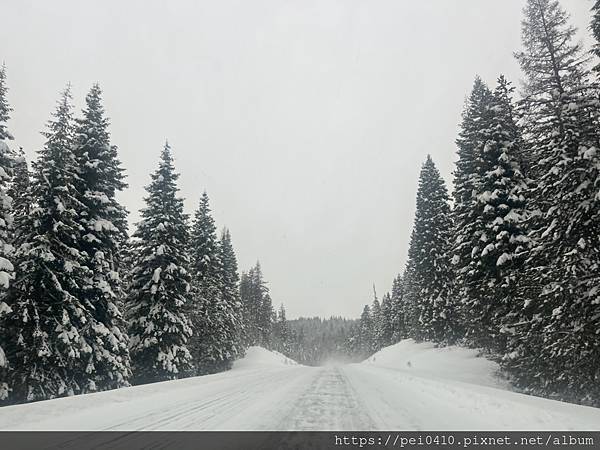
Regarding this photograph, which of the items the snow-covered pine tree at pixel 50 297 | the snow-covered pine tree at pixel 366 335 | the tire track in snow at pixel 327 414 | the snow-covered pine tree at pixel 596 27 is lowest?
the snow-covered pine tree at pixel 366 335

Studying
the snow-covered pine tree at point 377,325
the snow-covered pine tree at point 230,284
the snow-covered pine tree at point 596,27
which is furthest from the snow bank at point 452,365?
the snow-covered pine tree at point 377,325

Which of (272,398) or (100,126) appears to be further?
(100,126)

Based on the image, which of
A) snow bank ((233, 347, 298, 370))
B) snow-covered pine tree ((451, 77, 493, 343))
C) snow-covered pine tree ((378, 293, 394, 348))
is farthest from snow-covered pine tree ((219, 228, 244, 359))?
snow-covered pine tree ((378, 293, 394, 348))

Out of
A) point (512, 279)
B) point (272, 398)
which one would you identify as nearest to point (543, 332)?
point (512, 279)

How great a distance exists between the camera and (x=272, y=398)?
10.5 metres

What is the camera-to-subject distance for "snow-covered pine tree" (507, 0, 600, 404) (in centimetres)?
1335

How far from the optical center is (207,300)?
117ft

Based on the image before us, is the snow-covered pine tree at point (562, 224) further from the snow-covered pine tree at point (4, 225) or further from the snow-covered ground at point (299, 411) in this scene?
the snow-covered pine tree at point (4, 225)

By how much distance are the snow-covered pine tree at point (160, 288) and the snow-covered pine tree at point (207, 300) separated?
8.09m

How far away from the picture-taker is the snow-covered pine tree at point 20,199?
57.9ft

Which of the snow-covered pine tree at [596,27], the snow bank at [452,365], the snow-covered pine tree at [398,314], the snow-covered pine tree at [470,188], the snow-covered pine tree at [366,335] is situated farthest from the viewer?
the snow-covered pine tree at [366,335]

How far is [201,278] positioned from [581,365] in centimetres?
3015

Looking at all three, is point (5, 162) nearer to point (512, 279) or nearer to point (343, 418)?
point (343, 418)

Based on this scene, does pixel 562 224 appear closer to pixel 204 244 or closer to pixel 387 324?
pixel 204 244
